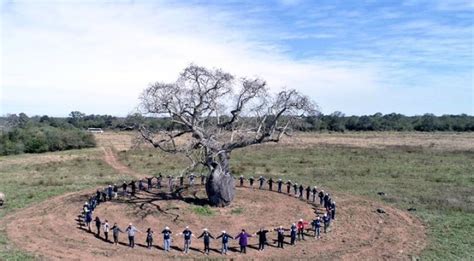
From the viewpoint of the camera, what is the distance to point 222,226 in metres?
24.0

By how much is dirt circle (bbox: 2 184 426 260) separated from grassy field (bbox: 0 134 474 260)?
124 cm

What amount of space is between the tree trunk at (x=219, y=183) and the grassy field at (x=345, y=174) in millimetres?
10414

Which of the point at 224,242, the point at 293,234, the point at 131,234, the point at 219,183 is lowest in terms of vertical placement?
the point at 224,242

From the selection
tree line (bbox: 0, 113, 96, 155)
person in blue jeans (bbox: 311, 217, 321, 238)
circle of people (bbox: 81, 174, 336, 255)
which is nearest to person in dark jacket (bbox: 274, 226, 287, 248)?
circle of people (bbox: 81, 174, 336, 255)

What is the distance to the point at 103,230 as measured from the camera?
23203 millimetres

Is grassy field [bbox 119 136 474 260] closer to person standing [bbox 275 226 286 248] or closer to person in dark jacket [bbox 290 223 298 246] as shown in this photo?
person in dark jacket [bbox 290 223 298 246]

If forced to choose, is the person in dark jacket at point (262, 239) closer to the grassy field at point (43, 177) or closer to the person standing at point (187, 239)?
the person standing at point (187, 239)

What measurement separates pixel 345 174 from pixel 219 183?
18.9 m

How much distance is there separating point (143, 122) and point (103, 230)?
7000mm

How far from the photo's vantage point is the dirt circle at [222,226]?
20.6 meters

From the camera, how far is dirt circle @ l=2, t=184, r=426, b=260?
67.5 feet

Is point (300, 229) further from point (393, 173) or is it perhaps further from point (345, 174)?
point (393, 173)

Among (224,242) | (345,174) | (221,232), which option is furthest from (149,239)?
(345,174)

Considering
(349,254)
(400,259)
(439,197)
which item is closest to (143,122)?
(349,254)
